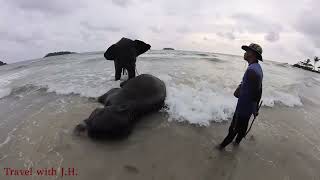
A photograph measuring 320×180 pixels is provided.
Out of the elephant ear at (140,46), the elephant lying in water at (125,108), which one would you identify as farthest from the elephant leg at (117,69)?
the elephant lying in water at (125,108)

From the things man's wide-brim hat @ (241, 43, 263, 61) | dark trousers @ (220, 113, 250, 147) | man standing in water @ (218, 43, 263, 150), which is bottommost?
dark trousers @ (220, 113, 250, 147)

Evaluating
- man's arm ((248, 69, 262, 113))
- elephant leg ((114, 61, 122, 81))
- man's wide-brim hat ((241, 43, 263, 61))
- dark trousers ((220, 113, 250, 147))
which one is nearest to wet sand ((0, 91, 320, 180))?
dark trousers ((220, 113, 250, 147))

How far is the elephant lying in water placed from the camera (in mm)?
6457

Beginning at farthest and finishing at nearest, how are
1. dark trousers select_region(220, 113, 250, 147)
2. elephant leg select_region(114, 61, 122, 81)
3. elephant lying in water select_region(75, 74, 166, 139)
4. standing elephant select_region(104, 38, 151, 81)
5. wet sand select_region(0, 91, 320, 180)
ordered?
1. elephant leg select_region(114, 61, 122, 81)
2. standing elephant select_region(104, 38, 151, 81)
3. elephant lying in water select_region(75, 74, 166, 139)
4. dark trousers select_region(220, 113, 250, 147)
5. wet sand select_region(0, 91, 320, 180)

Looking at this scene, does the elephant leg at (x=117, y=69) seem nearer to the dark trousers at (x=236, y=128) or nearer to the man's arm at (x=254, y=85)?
the dark trousers at (x=236, y=128)

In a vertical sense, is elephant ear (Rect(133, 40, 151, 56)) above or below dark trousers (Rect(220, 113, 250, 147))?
above

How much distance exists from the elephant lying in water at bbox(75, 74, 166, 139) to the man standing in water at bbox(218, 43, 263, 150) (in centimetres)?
192

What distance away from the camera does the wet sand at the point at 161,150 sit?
5.50 meters

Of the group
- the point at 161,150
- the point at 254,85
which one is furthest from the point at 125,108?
the point at 254,85

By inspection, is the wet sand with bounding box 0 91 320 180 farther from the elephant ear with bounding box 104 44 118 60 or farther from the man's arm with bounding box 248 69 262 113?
the elephant ear with bounding box 104 44 118 60

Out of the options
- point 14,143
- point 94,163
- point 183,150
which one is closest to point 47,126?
point 14,143

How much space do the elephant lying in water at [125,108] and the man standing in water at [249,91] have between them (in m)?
1.92

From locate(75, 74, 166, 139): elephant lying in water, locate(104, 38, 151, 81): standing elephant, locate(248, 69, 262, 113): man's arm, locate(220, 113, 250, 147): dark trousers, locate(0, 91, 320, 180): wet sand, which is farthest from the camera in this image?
locate(104, 38, 151, 81): standing elephant

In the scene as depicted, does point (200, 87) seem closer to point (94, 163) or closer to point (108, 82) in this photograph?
point (108, 82)
